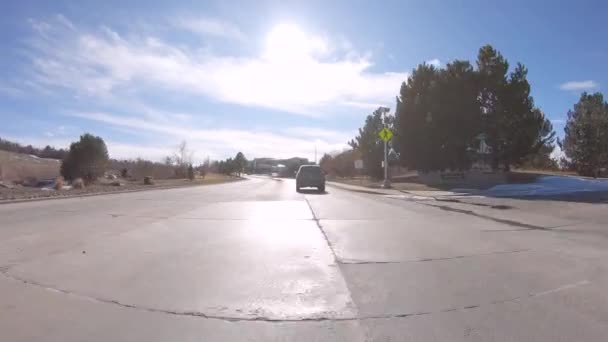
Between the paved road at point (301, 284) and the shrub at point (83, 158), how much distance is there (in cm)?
2795

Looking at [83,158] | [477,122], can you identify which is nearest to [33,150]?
[83,158]

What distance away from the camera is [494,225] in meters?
12.5

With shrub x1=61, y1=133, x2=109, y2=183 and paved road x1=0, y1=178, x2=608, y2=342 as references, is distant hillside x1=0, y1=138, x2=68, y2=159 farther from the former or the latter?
paved road x1=0, y1=178, x2=608, y2=342

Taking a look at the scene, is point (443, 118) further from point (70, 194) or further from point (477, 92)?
point (70, 194)

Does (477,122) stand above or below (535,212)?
above

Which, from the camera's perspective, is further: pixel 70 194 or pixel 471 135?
pixel 471 135

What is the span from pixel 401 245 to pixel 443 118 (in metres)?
27.5

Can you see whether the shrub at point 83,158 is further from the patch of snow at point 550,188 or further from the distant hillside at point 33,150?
the distant hillside at point 33,150

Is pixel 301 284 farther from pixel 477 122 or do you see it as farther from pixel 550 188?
pixel 477 122

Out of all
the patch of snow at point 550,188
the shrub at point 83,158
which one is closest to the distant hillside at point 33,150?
the shrub at point 83,158

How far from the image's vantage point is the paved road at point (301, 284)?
454 centimetres

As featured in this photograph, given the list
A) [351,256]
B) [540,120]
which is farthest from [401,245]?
[540,120]

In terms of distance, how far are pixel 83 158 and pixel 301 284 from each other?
3599 centimetres

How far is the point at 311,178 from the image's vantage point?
32.0 m
